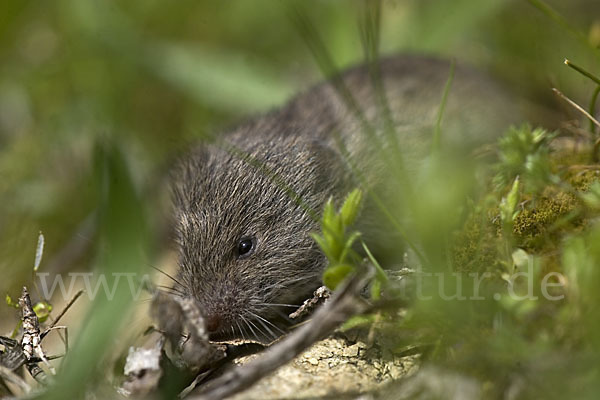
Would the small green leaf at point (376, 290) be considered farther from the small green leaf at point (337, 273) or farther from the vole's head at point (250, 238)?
the vole's head at point (250, 238)

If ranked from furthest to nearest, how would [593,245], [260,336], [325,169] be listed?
[325,169] < [260,336] < [593,245]

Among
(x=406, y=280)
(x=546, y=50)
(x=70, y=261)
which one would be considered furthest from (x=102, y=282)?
(x=546, y=50)

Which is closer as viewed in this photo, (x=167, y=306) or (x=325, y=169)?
(x=167, y=306)

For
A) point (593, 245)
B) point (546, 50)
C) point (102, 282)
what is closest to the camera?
point (593, 245)

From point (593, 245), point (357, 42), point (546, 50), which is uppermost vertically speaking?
point (357, 42)

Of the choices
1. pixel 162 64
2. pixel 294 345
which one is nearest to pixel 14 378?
pixel 294 345

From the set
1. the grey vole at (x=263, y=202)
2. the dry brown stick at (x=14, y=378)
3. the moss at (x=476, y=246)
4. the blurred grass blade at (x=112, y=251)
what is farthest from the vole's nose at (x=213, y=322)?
the moss at (x=476, y=246)

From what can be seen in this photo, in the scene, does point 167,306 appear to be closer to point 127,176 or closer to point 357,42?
point 127,176

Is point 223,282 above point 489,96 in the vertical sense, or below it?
below
